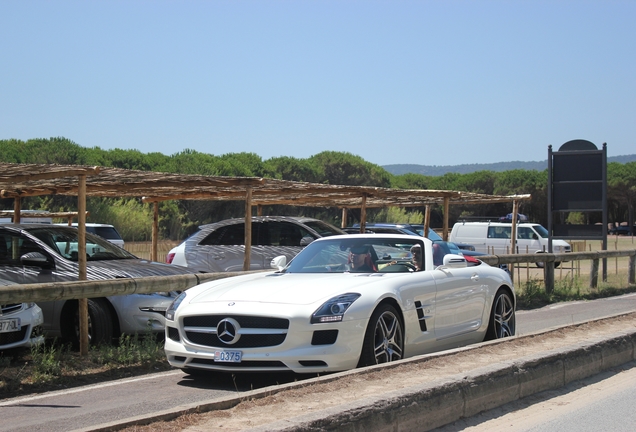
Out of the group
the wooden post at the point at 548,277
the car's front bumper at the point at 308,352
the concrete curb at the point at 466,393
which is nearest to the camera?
the concrete curb at the point at 466,393

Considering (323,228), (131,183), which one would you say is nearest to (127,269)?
(131,183)

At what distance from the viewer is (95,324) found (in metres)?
9.91

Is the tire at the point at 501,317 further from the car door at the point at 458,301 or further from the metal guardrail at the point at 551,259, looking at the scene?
the metal guardrail at the point at 551,259

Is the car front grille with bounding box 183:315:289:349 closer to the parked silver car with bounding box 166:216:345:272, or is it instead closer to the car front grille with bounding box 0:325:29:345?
the car front grille with bounding box 0:325:29:345

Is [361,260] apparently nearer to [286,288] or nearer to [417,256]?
[417,256]

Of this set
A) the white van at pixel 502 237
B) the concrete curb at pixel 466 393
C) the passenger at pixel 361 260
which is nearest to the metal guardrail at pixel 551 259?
the concrete curb at pixel 466 393

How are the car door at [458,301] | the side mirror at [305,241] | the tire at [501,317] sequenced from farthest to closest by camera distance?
the side mirror at [305,241], the tire at [501,317], the car door at [458,301]

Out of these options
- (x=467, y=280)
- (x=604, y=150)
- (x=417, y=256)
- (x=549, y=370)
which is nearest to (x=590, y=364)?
(x=549, y=370)

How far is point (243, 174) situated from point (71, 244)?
51682 millimetres

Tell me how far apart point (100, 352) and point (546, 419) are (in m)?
5.27

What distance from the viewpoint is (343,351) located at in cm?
704

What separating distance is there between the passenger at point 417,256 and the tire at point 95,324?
4.01m

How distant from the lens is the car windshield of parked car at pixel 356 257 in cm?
865

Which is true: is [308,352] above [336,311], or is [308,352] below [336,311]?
below
